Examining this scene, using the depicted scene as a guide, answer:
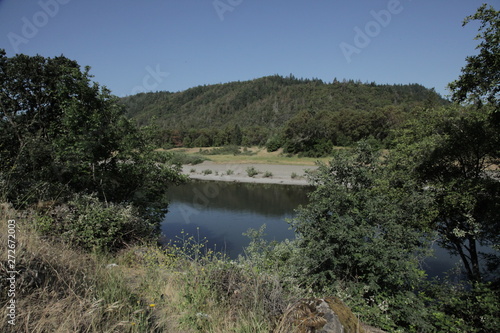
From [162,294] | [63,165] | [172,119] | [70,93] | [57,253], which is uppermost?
[172,119]

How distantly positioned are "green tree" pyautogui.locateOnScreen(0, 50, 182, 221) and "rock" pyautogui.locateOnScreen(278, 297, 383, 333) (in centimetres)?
806

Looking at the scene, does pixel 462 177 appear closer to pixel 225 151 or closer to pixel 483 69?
pixel 483 69

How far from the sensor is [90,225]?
6.68 metres

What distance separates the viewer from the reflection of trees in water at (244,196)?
83.0ft

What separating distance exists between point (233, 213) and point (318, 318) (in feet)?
67.6

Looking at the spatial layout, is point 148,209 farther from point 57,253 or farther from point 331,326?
point 331,326

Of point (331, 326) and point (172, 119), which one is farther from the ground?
point (172, 119)

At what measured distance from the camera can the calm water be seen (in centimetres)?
1559

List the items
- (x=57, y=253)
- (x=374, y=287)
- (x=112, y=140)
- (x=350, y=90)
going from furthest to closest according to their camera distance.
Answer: (x=350, y=90)
(x=112, y=140)
(x=374, y=287)
(x=57, y=253)

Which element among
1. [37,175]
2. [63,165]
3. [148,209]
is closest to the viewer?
[37,175]

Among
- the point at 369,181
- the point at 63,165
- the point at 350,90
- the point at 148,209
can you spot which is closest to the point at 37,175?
the point at 63,165

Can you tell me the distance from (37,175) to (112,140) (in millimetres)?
2997

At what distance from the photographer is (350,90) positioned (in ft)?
351

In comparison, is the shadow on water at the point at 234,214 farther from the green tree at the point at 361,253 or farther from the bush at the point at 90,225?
the green tree at the point at 361,253
